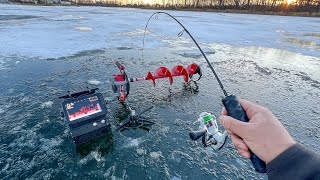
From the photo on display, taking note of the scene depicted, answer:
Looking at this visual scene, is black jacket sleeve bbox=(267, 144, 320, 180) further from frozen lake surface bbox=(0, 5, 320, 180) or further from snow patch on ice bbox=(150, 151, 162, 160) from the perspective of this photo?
snow patch on ice bbox=(150, 151, 162, 160)

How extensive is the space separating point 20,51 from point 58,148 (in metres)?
8.33

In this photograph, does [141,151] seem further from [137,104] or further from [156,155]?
[137,104]

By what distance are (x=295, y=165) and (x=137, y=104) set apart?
4.91m

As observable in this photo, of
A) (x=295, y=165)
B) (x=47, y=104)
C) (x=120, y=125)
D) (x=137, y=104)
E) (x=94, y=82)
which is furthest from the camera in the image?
(x=94, y=82)

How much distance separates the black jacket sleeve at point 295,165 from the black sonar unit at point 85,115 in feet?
10.6

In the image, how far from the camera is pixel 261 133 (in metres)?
1.38

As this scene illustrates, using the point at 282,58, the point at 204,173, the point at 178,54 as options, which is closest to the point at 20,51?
the point at 178,54

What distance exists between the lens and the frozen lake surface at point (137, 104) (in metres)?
3.75

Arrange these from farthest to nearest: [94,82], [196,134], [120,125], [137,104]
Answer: [94,82] → [137,104] → [120,125] → [196,134]

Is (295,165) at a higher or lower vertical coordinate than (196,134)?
higher

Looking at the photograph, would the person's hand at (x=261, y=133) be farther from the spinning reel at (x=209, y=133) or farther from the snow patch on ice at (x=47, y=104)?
the snow patch on ice at (x=47, y=104)

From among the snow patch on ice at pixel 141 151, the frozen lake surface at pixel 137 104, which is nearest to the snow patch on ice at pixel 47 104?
the frozen lake surface at pixel 137 104

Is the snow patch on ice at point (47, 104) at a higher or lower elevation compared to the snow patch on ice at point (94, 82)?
lower

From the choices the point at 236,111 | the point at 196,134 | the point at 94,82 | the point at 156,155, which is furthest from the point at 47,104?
the point at 236,111
